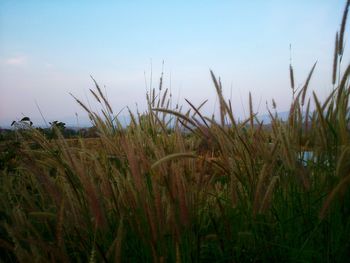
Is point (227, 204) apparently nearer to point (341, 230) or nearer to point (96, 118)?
point (341, 230)

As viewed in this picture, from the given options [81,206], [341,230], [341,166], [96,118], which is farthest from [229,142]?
[96,118]

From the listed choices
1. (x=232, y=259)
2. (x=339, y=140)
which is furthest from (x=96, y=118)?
(x=339, y=140)

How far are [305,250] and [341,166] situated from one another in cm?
33

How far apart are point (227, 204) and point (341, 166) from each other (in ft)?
2.33

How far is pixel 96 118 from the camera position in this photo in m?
2.16

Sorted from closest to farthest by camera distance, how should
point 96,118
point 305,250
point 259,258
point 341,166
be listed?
point 341,166 < point 305,250 < point 259,258 < point 96,118

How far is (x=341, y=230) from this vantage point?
119 cm

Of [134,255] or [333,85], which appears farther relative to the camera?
[333,85]

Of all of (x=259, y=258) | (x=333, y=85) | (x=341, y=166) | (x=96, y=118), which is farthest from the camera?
(x=96, y=118)

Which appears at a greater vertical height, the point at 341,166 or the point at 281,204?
the point at 341,166

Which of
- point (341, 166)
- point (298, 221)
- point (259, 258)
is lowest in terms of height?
point (259, 258)

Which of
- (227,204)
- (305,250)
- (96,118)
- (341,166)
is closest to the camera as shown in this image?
(341,166)

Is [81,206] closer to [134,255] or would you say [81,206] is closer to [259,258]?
[134,255]

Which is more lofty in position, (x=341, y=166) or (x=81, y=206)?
(x=341, y=166)
